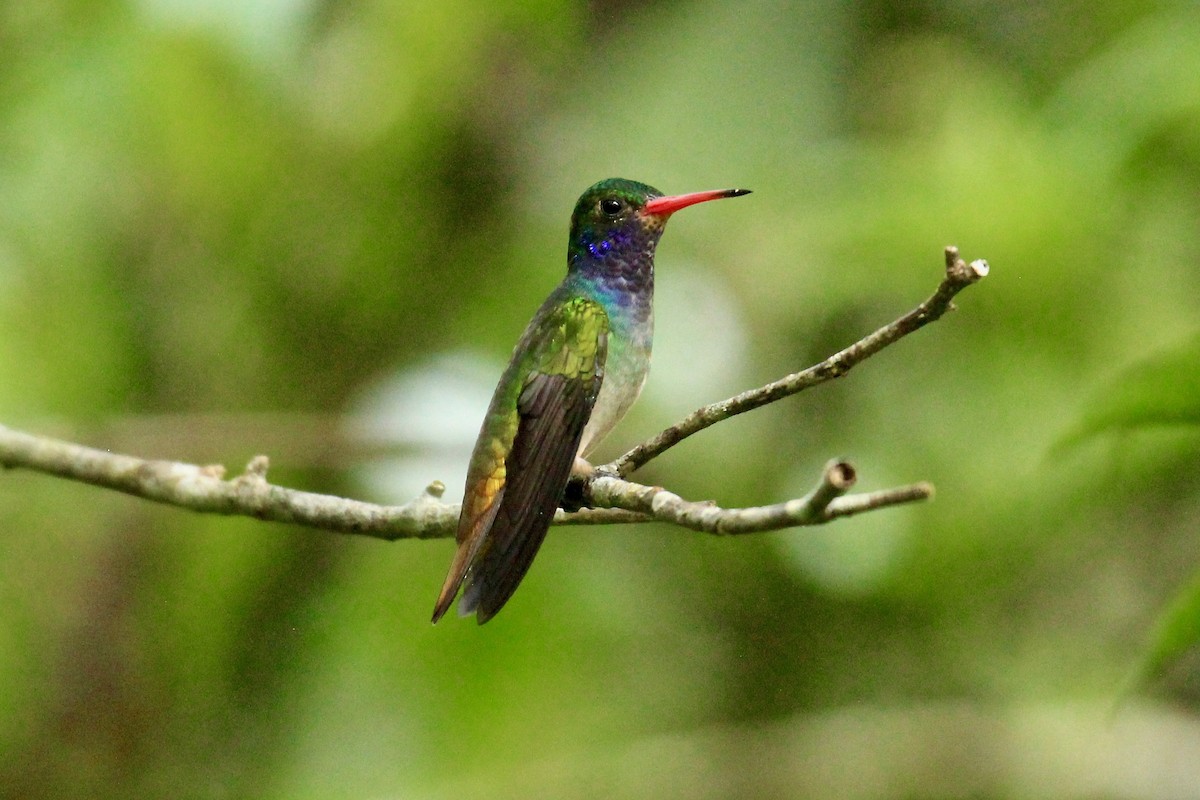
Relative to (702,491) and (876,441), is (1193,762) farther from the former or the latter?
(702,491)

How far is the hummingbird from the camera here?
2010 millimetres

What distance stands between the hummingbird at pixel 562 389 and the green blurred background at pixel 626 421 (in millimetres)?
1042

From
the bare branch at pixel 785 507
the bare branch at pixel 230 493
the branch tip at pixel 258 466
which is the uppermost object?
the branch tip at pixel 258 466

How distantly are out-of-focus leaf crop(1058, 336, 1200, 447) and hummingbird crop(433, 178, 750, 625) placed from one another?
78cm

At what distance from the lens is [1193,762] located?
4203 millimetres

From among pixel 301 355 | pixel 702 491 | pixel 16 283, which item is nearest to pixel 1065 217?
pixel 702 491

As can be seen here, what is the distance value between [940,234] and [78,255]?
3.30m

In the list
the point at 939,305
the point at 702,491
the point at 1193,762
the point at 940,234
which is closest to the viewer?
the point at 939,305

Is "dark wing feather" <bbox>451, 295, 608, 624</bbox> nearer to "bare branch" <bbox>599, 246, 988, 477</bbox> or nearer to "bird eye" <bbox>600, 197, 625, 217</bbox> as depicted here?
"bare branch" <bbox>599, 246, 988, 477</bbox>

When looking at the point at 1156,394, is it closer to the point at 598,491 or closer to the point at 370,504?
the point at 598,491

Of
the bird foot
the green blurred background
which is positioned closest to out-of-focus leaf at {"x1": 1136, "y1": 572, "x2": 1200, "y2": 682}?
the bird foot

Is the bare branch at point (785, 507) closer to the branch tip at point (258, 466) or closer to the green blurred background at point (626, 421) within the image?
the branch tip at point (258, 466)

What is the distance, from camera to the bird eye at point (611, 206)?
318 centimetres

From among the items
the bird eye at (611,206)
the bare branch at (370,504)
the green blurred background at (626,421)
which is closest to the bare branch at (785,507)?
the bare branch at (370,504)
